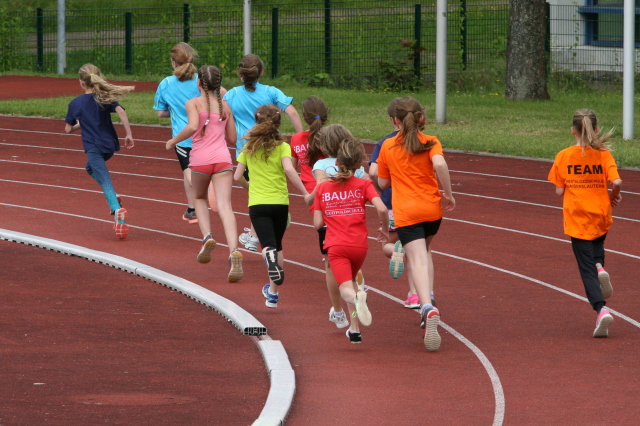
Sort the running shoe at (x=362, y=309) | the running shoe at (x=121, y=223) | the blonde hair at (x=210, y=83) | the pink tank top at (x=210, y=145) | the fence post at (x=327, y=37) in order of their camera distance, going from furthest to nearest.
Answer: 1. the fence post at (x=327, y=37)
2. the running shoe at (x=121, y=223)
3. the pink tank top at (x=210, y=145)
4. the blonde hair at (x=210, y=83)
5. the running shoe at (x=362, y=309)

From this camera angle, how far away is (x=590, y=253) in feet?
27.7

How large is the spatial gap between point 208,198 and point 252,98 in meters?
1.22

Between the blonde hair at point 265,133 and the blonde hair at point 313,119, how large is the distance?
0.30 meters

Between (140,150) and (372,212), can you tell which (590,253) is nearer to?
(372,212)

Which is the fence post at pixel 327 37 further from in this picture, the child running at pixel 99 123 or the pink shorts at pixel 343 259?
the pink shorts at pixel 343 259

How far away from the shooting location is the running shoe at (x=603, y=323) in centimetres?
817

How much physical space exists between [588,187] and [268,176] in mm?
2540

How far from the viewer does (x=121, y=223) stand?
12008 mm

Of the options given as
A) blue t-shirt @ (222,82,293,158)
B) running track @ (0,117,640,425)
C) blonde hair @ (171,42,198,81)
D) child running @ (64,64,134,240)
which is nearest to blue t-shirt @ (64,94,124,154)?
child running @ (64,64,134,240)

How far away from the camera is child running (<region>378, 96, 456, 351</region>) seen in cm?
805

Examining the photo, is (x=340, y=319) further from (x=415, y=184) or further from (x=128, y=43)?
(x=128, y=43)

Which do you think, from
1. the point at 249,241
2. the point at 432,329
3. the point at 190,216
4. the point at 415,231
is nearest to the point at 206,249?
the point at 249,241

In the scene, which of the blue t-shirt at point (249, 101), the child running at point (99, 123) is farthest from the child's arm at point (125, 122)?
the blue t-shirt at point (249, 101)

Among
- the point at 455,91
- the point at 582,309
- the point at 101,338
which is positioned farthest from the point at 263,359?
the point at 455,91
